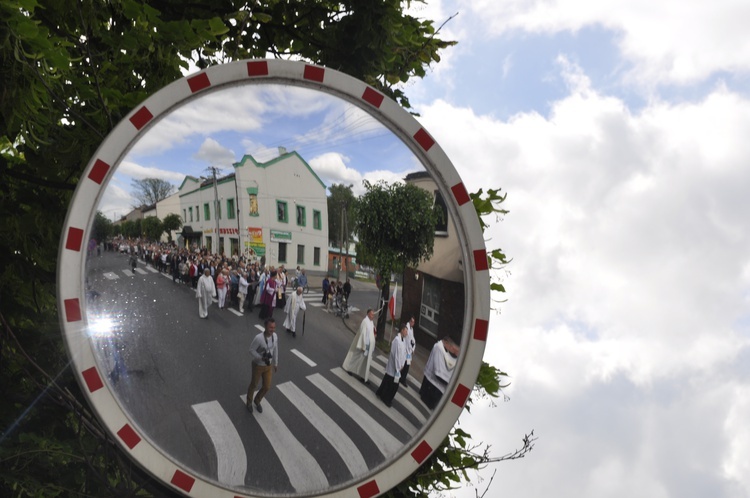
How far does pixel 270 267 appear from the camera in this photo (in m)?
1.78

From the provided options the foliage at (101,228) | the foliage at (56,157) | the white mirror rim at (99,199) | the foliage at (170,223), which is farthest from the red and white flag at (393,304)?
the foliage at (56,157)

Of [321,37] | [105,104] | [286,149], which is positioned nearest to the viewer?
[286,149]

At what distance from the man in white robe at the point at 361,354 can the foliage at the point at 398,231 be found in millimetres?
117

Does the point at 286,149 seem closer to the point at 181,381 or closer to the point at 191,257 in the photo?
the point at 191,257

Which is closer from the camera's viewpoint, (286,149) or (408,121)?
(286,149)

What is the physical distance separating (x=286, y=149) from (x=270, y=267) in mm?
467

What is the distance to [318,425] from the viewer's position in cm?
172

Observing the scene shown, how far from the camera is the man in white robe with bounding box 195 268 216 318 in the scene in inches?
66.1

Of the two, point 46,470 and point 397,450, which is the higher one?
point 397,450

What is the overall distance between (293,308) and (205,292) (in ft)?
1.11

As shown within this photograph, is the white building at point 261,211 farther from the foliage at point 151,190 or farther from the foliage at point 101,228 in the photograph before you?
the foliage at point 101,228

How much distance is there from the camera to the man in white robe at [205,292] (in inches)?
66.1

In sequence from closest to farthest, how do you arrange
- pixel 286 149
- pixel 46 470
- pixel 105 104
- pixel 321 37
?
Result: pixel 286 149
pixel 105 104
pixel 46 470
pixel 321 37

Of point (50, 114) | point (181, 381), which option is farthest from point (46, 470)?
point (50, 114)
